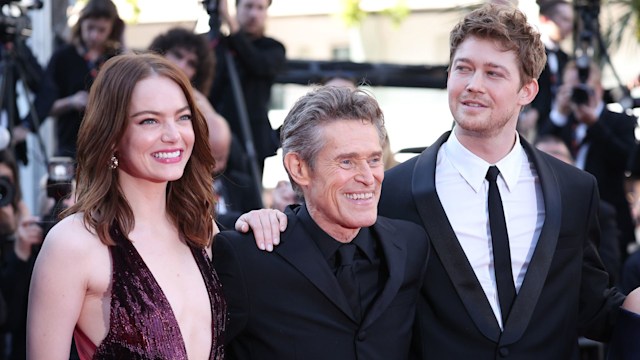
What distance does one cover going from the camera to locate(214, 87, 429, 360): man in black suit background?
2973 mm

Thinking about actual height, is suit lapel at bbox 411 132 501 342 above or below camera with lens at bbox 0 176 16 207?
above

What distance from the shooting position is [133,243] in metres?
2.89

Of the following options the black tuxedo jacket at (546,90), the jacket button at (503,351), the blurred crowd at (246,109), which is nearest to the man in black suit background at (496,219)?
the jacket button at (503,351)

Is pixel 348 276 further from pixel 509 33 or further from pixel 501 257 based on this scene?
pixel 509 33

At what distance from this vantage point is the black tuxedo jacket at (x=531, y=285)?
324cm

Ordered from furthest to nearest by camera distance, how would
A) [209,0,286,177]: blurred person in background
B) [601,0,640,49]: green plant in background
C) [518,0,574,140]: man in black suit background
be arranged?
[601,0,640,49]: green plant in background → [518,0,574,140]: man in black suit background → [209,0,286,177]: blurred person in background

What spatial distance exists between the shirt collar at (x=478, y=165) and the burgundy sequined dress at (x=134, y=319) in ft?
3.63

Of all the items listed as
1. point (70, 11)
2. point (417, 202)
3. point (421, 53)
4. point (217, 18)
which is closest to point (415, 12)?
point (421, 53)

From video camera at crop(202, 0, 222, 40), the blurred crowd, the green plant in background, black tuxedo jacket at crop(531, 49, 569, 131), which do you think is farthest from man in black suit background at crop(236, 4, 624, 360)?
the green plant in background

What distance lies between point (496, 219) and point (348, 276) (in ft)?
1.90

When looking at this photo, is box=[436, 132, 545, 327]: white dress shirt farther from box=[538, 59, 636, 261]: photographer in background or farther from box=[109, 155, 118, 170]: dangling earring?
box=[538, 59, 636, 261]: photographer in background

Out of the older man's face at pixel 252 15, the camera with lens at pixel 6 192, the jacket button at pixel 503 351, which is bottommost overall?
the camera with lens at pixel 6 192

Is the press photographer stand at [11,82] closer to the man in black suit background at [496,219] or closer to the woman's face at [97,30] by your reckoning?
the woman's face at [97,30]

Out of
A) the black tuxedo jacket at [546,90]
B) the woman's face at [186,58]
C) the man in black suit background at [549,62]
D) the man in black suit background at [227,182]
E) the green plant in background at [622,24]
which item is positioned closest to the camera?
the man in black suit background at [227,182]
